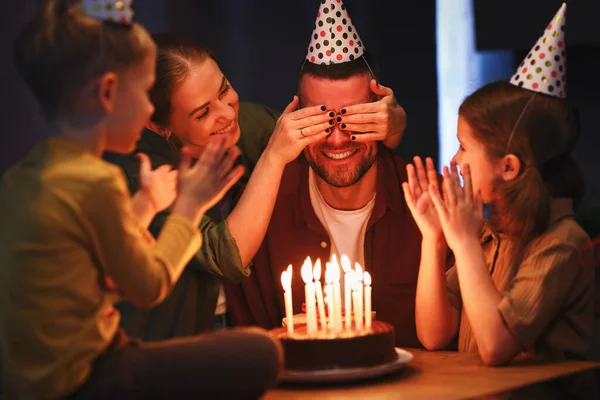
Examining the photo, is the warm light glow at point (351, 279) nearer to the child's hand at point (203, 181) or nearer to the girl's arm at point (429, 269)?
the girl's arm at point (429, 269)

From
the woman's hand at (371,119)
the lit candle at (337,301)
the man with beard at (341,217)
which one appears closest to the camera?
the lit candle at (337,301)

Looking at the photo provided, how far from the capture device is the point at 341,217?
2803 millimetres

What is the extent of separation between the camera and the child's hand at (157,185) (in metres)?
1.82

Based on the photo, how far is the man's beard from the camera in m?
2.71

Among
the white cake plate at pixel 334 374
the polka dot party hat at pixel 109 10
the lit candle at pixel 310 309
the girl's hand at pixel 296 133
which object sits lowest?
the white cake plate at pixel 334 374

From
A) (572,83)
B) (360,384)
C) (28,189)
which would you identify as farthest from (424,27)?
(28,189)

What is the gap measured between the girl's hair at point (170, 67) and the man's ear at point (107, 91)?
895 millimetres

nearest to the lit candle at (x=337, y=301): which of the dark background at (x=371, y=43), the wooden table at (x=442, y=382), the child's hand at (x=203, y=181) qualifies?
the wooden table at (x=442, y=382)

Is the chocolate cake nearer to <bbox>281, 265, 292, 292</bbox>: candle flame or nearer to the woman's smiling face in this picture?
<bbox>281, 265, 292, 292</bbox>: candle flame

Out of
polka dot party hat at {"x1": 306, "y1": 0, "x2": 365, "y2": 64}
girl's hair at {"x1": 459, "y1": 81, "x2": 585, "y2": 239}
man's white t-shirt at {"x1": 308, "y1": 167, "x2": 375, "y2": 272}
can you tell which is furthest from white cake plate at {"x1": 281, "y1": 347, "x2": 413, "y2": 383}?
polka dot party hat at {"x1": 306, "y1": 0, "x2": 365, "y2": 64}

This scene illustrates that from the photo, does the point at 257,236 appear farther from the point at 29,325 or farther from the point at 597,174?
the point at 597,174

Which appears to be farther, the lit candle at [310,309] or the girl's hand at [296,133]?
the girl's hand at [296,133]

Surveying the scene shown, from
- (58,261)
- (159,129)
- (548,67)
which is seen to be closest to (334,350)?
(58,261)

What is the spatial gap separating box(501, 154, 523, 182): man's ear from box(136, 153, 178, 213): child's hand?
834 millimetres
